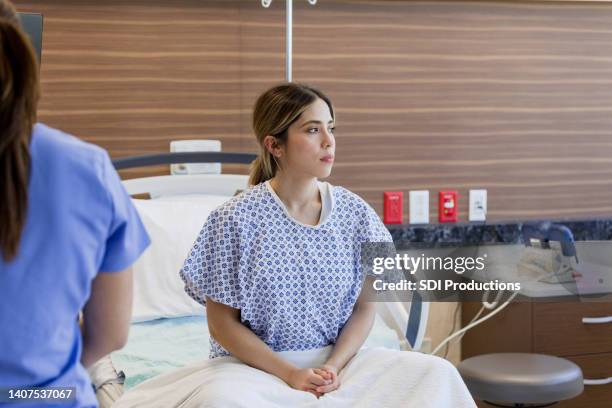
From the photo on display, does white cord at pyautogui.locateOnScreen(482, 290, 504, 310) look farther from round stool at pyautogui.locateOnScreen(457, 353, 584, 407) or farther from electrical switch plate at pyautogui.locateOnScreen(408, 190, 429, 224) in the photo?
round stool at pyautogui.locateOnScreen(457, 353, 584, 407)

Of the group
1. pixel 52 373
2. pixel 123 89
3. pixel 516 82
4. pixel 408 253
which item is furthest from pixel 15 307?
pixel 516 82

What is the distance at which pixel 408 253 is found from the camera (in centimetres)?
346

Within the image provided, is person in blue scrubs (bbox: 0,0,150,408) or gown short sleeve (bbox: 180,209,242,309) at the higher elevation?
person in blue scrubs (bbox: 0,0,150,408)

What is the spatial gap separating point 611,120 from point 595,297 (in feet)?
2.78

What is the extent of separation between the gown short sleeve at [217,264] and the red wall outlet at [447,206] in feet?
5.10

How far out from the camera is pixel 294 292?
83.1 inches

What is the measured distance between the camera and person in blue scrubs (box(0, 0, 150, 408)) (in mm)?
1027

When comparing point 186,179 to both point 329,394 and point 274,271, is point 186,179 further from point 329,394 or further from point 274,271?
point 329,394

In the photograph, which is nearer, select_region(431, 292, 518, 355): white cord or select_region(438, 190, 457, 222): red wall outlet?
select_region(431, 292, 518, 355): white cord

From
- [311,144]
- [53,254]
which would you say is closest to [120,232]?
[53,254]

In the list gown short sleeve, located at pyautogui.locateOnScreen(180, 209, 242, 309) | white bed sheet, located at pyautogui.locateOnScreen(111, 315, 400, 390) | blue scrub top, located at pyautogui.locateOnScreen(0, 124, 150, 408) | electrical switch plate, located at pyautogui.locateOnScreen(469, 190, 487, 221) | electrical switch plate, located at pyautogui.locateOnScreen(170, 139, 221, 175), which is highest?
blue scrub top, located at pyautogui.locateOnScreen(0, 124, 150, 408)

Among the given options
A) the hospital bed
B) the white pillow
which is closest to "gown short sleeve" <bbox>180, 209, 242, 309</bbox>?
the hospital bed

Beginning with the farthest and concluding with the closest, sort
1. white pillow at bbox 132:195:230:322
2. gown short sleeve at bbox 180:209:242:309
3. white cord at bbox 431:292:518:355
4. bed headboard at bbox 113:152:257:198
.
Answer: white cord at bbox 431:292:518:355
bed headboard at bbox 113:152:257:198
white pillow at bbox 132:195:230:322
gown short sleeve at bbox 180:209:242:309

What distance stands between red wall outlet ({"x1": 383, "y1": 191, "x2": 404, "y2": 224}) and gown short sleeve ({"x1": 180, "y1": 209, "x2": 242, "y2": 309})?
4.62ft
